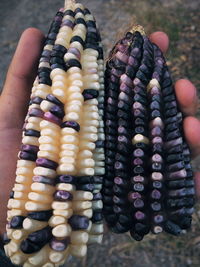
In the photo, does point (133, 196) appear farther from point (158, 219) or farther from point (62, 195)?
point (62, 195)

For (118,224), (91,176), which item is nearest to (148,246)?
(118,224)

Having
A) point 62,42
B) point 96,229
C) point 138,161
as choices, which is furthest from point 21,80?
point 96,229

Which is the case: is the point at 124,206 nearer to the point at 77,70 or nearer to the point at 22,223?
the point at 22,223

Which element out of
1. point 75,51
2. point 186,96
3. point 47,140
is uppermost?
point 75,51

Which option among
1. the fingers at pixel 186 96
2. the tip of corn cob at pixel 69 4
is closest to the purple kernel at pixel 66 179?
the fingers at pixel 186 96

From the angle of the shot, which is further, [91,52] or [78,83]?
[91,52]

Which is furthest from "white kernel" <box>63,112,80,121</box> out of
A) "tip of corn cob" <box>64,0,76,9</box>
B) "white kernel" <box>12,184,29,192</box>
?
"tip of corn cob" <box>64,0,76,9</box>
